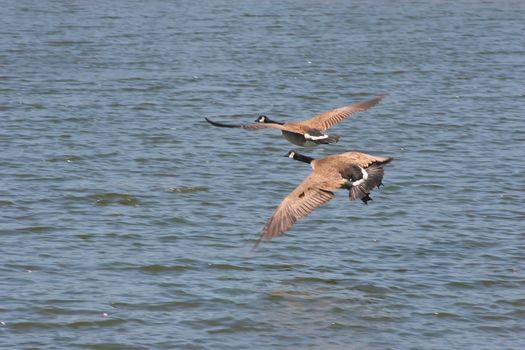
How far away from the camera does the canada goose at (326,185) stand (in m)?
10.6

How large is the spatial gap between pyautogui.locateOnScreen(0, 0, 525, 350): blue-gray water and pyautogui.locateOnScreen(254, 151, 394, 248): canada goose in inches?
34.3

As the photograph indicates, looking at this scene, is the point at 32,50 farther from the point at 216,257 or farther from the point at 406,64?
the point at 216,257

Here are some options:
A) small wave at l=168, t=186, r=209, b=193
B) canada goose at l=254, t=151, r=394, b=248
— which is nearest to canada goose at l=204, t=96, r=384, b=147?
canada goose at l=254, t=151, r=394, b=248

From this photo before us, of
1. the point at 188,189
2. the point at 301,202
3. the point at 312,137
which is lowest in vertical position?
the point at 188,189

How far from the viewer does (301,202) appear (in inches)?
427

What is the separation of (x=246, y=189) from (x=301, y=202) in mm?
4278

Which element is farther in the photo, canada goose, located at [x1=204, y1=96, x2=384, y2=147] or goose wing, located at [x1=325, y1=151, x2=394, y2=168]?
canada goose, located at [x1=204, y1=96, x2=384, y2=147]

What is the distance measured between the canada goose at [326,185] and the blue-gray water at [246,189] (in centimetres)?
87

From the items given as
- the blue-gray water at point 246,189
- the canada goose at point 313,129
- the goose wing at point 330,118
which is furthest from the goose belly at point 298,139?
the blue-gray water at point 246,189

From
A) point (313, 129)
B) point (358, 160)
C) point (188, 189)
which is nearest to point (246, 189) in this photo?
point (188, 189)

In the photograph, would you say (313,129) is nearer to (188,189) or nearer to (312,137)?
(312,137)

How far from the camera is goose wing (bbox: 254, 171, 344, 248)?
10.4 meters

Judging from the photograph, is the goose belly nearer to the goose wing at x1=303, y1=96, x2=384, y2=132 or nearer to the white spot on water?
the white spot on water

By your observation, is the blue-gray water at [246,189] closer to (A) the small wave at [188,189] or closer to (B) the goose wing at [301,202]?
(A) the small wave at [188,189]
